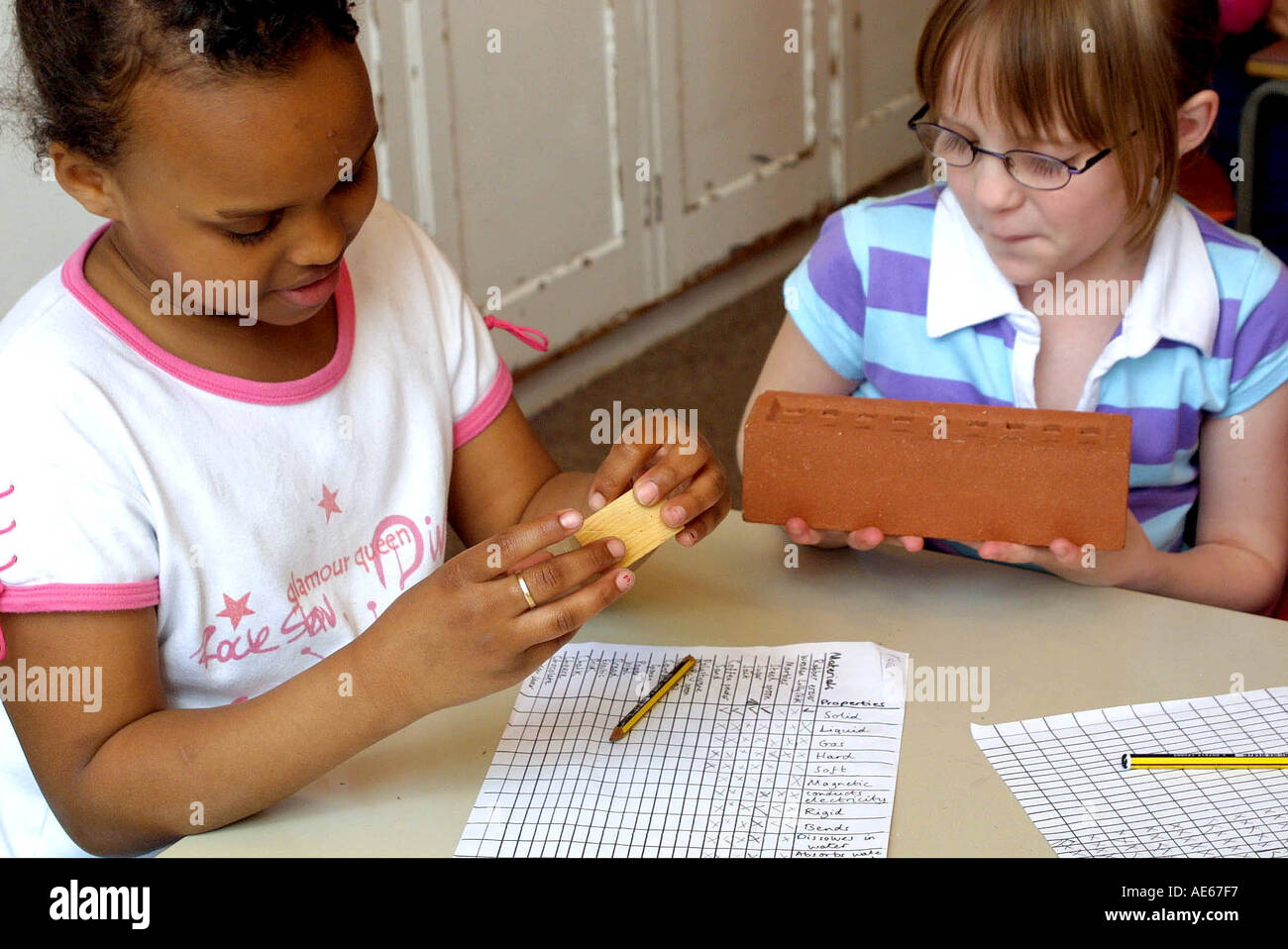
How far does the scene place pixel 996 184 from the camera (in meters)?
1.17

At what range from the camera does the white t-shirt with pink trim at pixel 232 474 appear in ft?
3.06

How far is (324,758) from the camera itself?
0.90 meters

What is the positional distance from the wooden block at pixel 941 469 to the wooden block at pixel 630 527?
4.6 inches

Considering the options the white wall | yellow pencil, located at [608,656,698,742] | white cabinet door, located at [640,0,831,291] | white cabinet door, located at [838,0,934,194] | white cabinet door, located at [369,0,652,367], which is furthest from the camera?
white cabinet door, located at [838,0,934,194]

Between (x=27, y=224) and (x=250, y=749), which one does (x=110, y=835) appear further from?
(x=27, y=224)

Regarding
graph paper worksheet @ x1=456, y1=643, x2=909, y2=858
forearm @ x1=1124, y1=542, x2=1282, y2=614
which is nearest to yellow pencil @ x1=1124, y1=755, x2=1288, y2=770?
graph paper worksheet @ x1=456, y1=643, x2=909, y2=858

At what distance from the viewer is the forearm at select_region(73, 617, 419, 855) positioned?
0.89 meters

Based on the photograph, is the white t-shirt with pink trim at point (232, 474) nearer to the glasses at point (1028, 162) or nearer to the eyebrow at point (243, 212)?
the eyebrow at point (243, 212)

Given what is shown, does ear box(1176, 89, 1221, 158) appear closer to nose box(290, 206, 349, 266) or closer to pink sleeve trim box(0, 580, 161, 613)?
nose box(290, 206, 349, 266)

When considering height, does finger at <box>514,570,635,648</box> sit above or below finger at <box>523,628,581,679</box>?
above

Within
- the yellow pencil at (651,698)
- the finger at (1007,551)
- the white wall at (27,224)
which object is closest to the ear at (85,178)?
the yellow pencil at (651,698)

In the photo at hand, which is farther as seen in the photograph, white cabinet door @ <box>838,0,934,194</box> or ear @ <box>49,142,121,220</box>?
white cabinet door @ <box>838,0,934,194</box>

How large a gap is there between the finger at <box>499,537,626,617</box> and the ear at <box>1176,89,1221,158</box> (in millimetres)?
654
